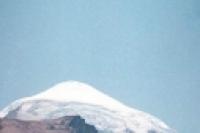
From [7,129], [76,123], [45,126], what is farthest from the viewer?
[76,123]

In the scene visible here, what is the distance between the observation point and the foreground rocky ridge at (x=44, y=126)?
9883 centimetres

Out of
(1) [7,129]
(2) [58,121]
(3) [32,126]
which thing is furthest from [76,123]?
(1) [7,129]

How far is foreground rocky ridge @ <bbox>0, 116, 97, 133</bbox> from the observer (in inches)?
3891

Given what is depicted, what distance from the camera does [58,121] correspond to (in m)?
109

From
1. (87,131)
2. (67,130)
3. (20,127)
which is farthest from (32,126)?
(87,131)

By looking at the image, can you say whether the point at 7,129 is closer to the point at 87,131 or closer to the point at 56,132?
the point at 56,132

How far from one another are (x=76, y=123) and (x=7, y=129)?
22241mm

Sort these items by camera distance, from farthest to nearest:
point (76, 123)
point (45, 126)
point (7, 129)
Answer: point (76, 123), point (45, 126), point (7, 129)

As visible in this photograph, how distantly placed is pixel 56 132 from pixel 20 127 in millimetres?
9433

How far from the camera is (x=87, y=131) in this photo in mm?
115875

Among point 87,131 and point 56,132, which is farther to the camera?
point 87,131

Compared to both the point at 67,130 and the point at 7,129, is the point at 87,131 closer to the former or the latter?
the point at 67,130

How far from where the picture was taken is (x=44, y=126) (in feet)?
341

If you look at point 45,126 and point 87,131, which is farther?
point 87,131
